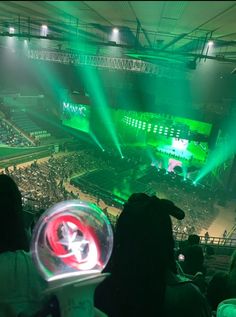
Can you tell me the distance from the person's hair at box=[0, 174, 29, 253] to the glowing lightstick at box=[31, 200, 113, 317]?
707 mm

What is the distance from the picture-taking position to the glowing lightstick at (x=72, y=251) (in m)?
0.90

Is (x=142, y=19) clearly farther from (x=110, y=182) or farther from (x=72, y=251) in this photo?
(x=110, y=182)

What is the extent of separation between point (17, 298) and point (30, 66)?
21.5 m

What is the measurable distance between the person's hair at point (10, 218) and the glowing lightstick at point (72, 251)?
2.32 ft

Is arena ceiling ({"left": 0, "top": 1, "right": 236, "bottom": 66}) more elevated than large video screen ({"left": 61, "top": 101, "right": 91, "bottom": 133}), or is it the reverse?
arena ceiling ({"left": 0, "top": 1, "right": 236, "bottom": 66})

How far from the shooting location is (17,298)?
1.44 m

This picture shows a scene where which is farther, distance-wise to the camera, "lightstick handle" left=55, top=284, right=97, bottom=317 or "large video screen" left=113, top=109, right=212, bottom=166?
"large video screen" left=113, top=109, right=212, bottom=166

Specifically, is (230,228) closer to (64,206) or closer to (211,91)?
(211,91)

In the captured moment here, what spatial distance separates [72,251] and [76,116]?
21584 millimetres

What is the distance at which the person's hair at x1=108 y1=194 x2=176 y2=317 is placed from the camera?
4.46 ft

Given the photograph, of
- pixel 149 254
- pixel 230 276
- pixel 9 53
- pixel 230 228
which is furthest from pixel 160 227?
pixel 9 53

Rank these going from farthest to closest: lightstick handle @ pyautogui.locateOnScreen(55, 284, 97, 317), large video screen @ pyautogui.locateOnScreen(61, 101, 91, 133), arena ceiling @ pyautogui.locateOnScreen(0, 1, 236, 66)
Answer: large video screen @ pyautogui.locateOnScreen(61, 101, 91, 133) < arena ceiling @ pyautogui.locateOnScreen(0, 1, 236, 66) < lightstick handle @ pyautogui.locateOnScreen(55, 284, 97, 317)

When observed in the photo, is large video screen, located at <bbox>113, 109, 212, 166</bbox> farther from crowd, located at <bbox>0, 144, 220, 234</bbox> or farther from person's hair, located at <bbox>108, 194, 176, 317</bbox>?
person's hair, located at <bbox>108, 194, 176, 317</bbox>

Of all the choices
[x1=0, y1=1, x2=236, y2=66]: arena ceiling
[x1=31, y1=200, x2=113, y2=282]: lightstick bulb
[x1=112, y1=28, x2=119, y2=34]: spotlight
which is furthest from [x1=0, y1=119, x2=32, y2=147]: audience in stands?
[x1=31, y1=200, x2=113, y2=282]: lightstick bulb
